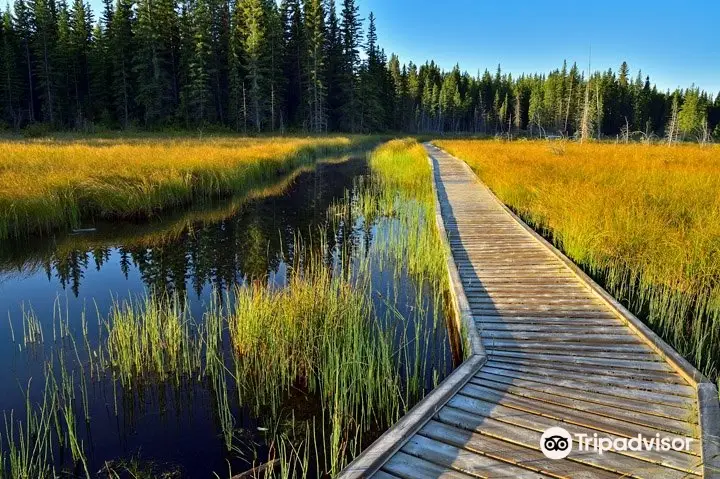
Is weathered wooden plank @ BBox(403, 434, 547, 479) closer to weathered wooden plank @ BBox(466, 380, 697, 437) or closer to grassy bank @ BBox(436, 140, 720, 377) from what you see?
weathered wooden plank @ BBox(466, 380, 697, 437)

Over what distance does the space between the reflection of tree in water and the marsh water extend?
0.03 metres

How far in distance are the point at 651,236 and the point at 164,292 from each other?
8120mm

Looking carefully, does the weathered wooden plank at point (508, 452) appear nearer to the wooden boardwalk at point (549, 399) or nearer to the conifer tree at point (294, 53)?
the wooden boardwalk at point (549, 399)

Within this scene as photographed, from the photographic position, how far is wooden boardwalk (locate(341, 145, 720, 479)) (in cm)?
301

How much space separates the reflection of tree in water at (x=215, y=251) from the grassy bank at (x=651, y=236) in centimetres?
468

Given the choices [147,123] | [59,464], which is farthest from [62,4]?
[59,464]

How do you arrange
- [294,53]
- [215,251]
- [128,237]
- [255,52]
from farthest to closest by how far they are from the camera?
[294,53] < [255,52] < [128,237] < [215,251]

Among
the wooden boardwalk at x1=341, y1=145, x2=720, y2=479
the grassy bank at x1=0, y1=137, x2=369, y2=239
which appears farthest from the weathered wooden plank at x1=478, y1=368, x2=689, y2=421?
the grassy bank at x1=0, y1=137, x2=369, y2=239

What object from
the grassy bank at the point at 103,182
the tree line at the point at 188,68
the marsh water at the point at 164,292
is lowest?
the marsh water at the point at 164,292

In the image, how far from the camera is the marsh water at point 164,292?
4.23 metres

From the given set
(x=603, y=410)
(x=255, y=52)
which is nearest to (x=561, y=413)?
(x=603, y=410)

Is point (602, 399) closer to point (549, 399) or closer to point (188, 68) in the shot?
point (549, 399)

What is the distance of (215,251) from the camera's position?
10.7m

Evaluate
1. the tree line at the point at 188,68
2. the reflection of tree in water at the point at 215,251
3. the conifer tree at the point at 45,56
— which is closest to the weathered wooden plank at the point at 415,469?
the reflection of tree in water at the point at 215,251
